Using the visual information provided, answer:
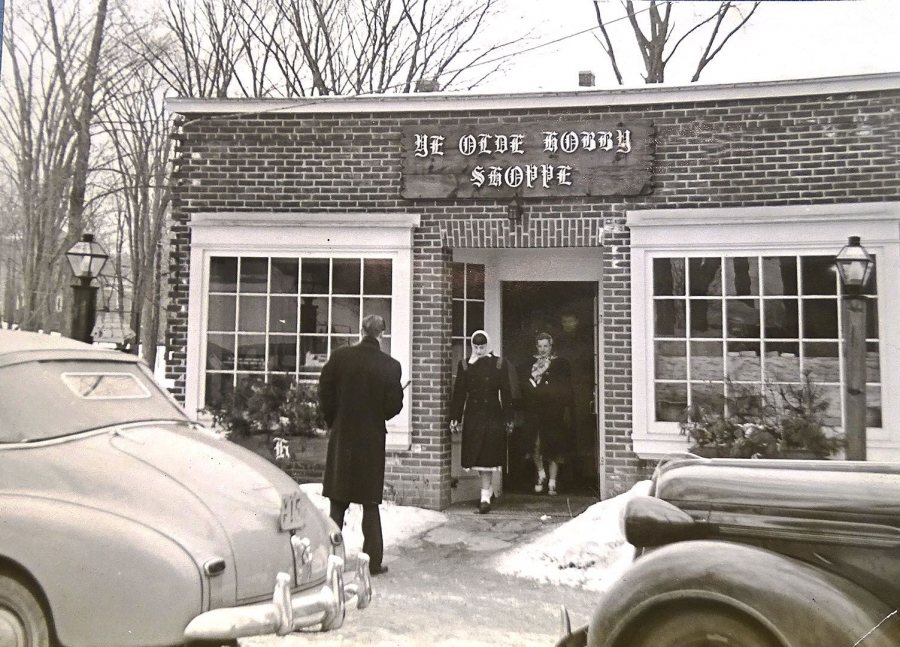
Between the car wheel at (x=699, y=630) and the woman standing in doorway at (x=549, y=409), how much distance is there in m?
3.57

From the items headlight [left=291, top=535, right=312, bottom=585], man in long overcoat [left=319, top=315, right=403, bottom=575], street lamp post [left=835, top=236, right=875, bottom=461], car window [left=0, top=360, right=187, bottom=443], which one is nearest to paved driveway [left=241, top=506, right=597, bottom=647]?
man in long overcoat [left=319, top=315, right=403, bottom=575]

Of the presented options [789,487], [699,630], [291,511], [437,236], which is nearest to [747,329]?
[437,236]

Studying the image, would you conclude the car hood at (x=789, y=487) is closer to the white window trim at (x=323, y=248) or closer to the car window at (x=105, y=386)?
the car window at (x=105, y=386)

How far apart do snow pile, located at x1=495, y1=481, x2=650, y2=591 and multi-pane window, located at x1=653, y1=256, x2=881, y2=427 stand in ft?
3.06

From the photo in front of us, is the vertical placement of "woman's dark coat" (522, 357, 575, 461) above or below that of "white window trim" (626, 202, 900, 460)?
below

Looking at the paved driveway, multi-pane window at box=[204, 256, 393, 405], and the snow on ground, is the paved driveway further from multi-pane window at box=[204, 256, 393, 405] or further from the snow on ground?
multi-pane window at box=[204, 256, 393, 405]

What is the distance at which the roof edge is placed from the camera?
468cm

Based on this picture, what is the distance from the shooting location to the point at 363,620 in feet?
10.8

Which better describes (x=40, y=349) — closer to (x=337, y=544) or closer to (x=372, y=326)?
(x=337, y=544)

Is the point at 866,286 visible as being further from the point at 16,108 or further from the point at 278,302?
the point at 16,108

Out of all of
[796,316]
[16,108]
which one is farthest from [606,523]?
[16,108]

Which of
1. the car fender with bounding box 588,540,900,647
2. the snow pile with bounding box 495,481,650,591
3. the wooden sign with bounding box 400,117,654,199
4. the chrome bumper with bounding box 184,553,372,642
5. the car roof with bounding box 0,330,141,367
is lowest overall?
the snow pile with bounding box 495,481,650,591

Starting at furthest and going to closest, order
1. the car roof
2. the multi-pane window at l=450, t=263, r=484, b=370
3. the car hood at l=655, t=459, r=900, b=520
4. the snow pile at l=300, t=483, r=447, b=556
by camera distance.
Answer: the multi-pane window at l=450, t=263, r=484, b=370, the snow pile at l=300, t=483, r=447, b=556, the car roof, the car hood at l=655, t=459, r=900, b=520

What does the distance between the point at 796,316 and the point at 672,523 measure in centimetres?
265
